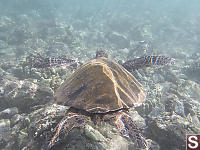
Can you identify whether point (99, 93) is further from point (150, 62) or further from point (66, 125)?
point (150, 62)

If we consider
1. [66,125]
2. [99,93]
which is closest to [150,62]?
[99,93]

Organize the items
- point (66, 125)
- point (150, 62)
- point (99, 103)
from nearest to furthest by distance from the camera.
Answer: point (66, 125), point (99, 103), point (150, 62)

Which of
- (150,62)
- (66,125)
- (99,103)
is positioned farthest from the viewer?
(150,62)

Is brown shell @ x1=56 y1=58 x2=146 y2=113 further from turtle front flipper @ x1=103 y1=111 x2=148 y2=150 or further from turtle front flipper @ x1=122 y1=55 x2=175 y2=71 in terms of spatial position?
turtle front flipper @ x1=122 y1=55 x2=175 y2=71

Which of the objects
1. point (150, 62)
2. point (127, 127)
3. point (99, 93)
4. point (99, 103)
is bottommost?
point (127, 127)

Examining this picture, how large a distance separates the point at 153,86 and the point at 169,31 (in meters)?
18.6

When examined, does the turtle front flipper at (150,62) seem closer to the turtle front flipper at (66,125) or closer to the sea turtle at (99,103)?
the sea turtle at (99,103)

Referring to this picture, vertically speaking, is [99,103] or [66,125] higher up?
[99,103]

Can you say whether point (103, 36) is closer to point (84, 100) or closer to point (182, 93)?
point (182, 93)

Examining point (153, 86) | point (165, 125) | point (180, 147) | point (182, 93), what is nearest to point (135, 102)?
point (165, 125)

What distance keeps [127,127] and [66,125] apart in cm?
86

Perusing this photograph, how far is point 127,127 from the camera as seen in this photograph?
179 cm

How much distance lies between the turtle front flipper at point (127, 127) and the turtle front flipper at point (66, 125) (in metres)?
0.36

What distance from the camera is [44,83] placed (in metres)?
3.89
